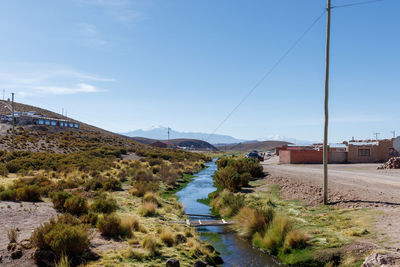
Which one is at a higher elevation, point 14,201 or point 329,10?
point 329,10

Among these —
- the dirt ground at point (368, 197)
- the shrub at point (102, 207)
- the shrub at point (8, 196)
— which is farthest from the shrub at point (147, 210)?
the dirt ground at point (368, 197)

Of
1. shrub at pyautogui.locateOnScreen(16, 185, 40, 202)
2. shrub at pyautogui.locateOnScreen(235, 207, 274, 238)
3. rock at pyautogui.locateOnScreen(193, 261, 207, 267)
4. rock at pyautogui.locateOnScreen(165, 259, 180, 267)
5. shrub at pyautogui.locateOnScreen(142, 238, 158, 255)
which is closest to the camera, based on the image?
rock at pyautogui.locateOnScreen(165, 259, 180, 267)

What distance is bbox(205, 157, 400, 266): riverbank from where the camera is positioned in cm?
961

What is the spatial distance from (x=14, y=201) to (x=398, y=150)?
47302 mm

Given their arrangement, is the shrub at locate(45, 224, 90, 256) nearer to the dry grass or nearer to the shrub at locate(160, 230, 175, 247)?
the dry grass

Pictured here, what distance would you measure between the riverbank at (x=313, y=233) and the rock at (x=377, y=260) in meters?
0.34

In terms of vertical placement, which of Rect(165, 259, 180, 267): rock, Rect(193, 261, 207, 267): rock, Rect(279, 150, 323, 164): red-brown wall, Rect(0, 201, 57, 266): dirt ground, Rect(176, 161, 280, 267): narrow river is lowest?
Rect(176, 161, 280, 267): narrow river

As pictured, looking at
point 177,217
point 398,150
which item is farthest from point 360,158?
point 177,217

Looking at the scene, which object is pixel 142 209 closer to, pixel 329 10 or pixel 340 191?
pixel 340 191

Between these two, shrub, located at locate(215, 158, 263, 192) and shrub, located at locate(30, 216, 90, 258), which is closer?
shrub, located at locate(30, 216, 90, 258)

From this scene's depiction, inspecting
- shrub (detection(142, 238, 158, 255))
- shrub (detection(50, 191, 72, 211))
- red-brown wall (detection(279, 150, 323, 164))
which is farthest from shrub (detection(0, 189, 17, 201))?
red-brown wall (detection(279, 150, 323, 164))

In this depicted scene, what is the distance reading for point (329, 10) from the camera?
14.0m

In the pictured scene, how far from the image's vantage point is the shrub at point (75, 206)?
13.5 meters

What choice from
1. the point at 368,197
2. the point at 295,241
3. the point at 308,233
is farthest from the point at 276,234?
the point at 368,197
